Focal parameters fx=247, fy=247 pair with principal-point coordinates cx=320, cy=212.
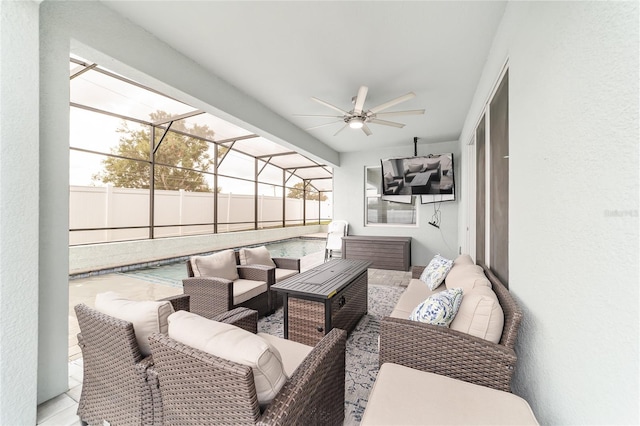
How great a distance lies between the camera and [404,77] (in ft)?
10.2

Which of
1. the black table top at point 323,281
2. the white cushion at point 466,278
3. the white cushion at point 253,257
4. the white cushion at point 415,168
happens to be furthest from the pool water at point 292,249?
the white cushion at point 466,278

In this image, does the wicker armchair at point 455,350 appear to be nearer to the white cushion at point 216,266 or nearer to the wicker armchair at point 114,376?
the wicker armchair at point 114,376

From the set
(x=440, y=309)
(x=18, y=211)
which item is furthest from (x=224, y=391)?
(x=18, y=211)

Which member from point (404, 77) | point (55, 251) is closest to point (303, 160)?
point (404, 77)

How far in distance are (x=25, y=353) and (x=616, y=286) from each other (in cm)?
286

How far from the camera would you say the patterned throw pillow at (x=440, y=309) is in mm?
1592

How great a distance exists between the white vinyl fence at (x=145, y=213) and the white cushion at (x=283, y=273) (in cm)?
464

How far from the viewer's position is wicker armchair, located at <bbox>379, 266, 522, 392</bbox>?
1.27m

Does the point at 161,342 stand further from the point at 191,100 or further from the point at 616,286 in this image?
the point at 191,100

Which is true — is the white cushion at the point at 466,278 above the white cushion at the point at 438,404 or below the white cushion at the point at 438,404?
above

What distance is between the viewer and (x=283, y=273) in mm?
3660

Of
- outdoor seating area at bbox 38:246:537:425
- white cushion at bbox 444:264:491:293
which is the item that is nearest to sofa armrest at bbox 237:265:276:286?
outdoor seating area at bbox 38:246:537:425

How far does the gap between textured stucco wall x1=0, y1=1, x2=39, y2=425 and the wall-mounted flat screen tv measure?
559 cm

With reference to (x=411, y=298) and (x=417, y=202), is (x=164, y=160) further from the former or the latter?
(x=411, y=298)
